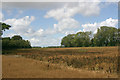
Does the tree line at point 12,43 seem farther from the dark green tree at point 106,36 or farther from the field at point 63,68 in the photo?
the dark green tree at point 106,36

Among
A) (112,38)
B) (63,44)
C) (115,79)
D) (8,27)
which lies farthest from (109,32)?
(115,79)

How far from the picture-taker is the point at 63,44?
97.3 m

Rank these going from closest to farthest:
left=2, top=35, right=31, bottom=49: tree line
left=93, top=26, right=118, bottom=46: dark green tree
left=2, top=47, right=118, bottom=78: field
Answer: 1. left=2, top=47, right=118, bottom=78: field
2. left=2, top=35, right=31, bottom=49: tree line
3. left=93, top=26, right=118, bottom=46: dark green tree

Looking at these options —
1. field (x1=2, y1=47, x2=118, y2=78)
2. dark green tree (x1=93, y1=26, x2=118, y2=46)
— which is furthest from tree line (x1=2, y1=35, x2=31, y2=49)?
dark green tree (x1=93, y1=26, x2=118, y2=46)

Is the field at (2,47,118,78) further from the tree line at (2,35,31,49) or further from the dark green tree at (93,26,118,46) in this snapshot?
the dark green tree at (93,26,118,46)

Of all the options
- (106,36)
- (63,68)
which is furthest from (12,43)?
(106,36)

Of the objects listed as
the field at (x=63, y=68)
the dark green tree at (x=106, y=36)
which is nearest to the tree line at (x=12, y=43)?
the field at (x=63, y=68)

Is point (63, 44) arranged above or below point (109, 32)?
below

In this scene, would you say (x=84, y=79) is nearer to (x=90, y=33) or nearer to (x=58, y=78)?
(x=58, y=78)

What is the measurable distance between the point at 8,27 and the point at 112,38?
53603 mm

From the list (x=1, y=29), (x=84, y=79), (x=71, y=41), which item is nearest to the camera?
(x=84, y=79)

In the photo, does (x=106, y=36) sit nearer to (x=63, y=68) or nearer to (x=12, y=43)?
(x=12, y=43)

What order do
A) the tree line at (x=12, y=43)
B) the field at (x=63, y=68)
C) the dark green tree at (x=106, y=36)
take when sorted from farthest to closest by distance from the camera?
the dark green tree at (x=106, y=36) → the tree line at (x=12, y=43) → the field at (x=63, y=68)

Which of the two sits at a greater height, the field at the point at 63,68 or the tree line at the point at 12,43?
the tree line at the point at 12,43
